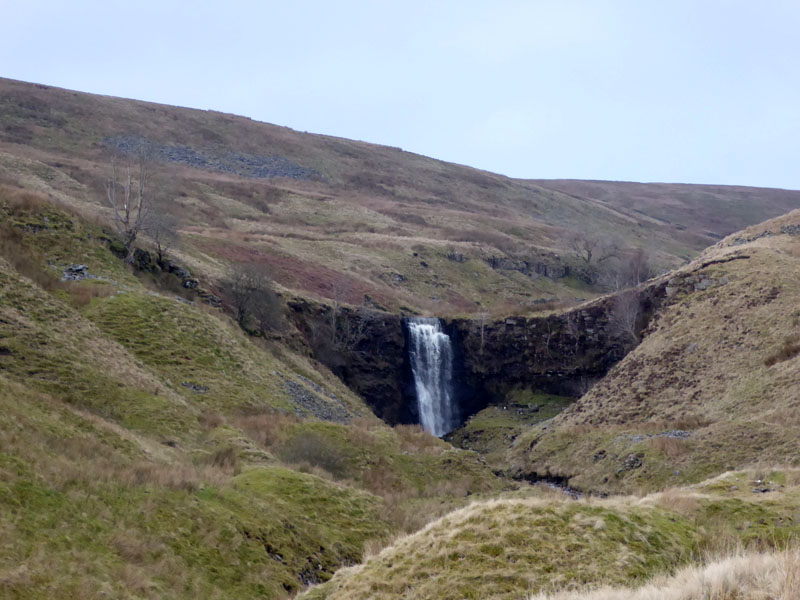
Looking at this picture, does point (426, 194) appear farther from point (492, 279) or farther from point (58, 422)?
point (58, 422)

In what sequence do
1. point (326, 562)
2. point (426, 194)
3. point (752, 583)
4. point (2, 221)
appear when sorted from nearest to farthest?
1. point (752, 583)
2. point (326, 562)
3. point (2, 221)
4. point (426, 194)

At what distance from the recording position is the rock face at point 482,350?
53719 mm

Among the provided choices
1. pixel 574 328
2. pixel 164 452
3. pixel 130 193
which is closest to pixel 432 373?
pixel 574 328

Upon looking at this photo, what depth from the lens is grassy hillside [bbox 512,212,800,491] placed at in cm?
3306

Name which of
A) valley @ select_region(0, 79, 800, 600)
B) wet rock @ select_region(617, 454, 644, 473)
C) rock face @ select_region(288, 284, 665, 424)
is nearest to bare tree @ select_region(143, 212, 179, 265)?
valley @ select_region(0, 79, 800, 600)

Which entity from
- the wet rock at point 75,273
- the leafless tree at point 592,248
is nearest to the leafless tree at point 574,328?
the wet rock at point 75,273

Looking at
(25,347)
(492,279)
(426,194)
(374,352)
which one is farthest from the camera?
(426,194)

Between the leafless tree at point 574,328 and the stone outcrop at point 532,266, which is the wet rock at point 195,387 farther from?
the stone outcrop at point 532,266

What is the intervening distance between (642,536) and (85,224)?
39987 mm

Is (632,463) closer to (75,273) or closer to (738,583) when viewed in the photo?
(738,583)

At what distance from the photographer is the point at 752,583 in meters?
7.27

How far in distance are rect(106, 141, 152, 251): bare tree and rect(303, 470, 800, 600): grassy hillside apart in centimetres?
3624

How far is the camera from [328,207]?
10762 centimetres

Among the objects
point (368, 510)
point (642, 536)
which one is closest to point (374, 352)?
point (368, 510)
